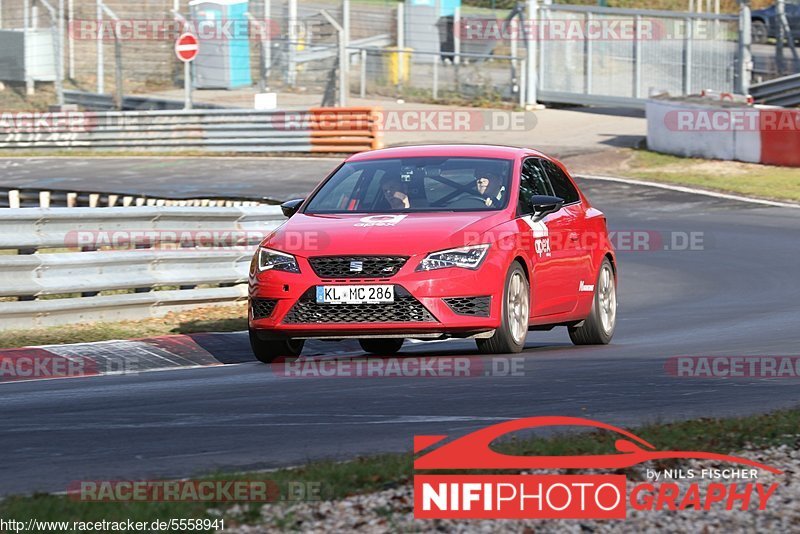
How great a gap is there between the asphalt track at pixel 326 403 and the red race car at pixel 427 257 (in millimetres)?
433

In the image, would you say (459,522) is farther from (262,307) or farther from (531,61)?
(531,61)

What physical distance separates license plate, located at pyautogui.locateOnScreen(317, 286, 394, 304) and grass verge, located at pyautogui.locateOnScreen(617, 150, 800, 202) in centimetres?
1642

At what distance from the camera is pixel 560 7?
38219mm

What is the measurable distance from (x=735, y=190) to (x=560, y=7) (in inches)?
512

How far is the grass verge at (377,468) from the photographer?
523cm

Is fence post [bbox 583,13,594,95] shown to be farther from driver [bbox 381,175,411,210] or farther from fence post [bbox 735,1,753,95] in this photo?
driver [bbox 381,175,411,210]

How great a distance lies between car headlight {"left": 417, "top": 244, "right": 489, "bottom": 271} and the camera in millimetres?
10031

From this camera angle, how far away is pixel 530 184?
11438 mm

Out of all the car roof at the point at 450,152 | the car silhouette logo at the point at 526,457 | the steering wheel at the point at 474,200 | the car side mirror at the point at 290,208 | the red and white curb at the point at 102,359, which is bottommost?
the red and white curb at the point at 102,359
